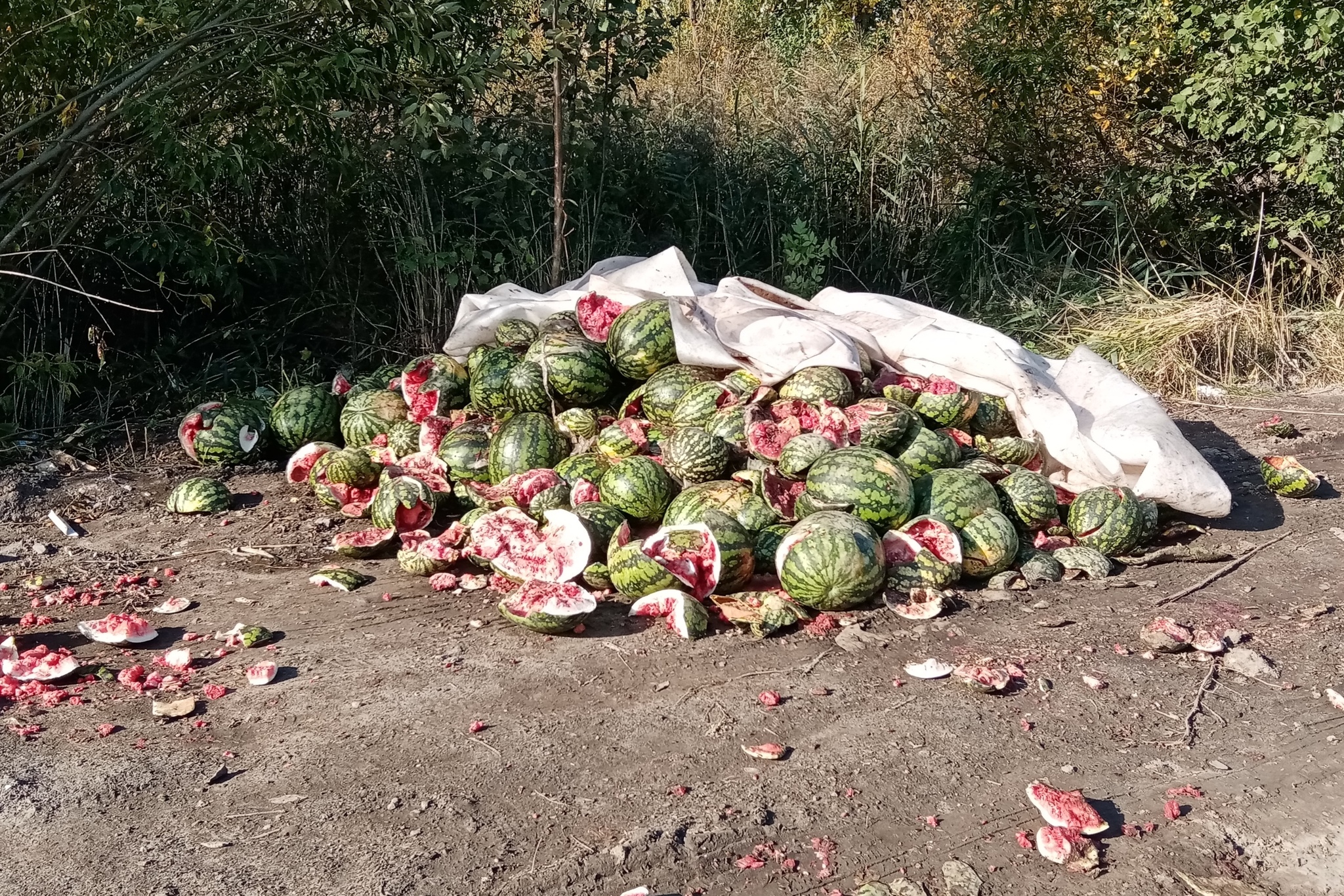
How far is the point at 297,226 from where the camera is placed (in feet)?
25.6

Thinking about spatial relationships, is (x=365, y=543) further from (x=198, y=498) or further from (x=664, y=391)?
(x=664, y=391)

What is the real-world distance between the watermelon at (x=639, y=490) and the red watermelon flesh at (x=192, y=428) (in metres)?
2.78

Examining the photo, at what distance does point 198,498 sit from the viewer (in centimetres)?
547

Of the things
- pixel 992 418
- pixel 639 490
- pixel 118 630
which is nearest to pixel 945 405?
pixel 992 418

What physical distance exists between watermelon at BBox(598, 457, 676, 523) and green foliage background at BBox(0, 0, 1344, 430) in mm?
3267

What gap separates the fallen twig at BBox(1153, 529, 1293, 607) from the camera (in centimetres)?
442

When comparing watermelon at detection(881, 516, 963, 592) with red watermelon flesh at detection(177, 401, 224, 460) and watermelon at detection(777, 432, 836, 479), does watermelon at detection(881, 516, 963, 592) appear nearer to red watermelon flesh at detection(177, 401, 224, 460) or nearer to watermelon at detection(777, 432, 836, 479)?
watermelon at detection(777, 432, 836, 479)

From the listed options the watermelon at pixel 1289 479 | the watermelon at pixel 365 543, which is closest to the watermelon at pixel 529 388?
the watermelon at pixel 365 543

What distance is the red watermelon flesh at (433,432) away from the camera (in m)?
5.52

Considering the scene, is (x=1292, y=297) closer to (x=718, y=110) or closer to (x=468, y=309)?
(x=718, y=110)

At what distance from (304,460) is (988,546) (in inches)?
145

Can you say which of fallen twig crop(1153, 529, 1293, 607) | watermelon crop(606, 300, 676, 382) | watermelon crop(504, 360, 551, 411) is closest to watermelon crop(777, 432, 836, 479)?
watermelon crop(606, 300, 676, 382)

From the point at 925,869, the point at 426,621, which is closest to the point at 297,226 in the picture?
the point at 426,621

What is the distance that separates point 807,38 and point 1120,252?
8.59 metres
